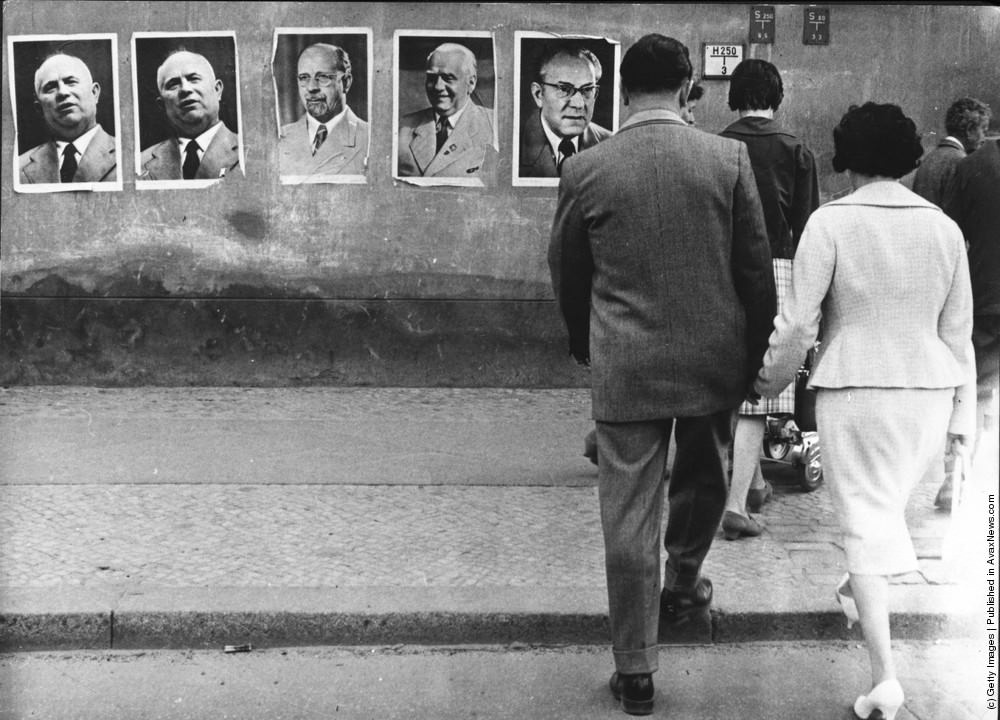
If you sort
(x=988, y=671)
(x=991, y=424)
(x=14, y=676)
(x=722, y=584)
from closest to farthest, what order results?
1. (x=988, y=671)
2. (x=14, y=676)
3. (x=722, y=584)
4. (x=991, y=424)

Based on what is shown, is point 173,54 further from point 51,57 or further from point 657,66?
point 657,66

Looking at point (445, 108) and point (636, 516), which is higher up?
point (445, 108)

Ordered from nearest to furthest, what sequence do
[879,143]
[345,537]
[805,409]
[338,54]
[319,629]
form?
[879,143]
[319,629]
[805,409]
[345,537]
[338,54]

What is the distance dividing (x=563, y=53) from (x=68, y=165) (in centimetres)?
331

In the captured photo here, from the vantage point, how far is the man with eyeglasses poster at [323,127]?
8.02 meters

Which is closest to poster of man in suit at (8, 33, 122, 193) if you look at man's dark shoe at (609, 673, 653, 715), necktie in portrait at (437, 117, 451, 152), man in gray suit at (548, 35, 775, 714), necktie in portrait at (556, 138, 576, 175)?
necktie in portrait at (437, 117, 451, 152)

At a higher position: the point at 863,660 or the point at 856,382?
the point at 856,382

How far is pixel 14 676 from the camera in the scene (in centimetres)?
430

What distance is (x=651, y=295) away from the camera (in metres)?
3.78

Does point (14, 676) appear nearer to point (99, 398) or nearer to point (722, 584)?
point (722, 584)

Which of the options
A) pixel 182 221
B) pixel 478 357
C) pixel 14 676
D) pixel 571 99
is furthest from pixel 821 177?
pixel 14 676

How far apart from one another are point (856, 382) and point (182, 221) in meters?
5.51

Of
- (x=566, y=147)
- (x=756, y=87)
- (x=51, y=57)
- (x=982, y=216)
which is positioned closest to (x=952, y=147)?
(x=982, y=216)

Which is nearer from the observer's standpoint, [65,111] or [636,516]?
[636,516]
